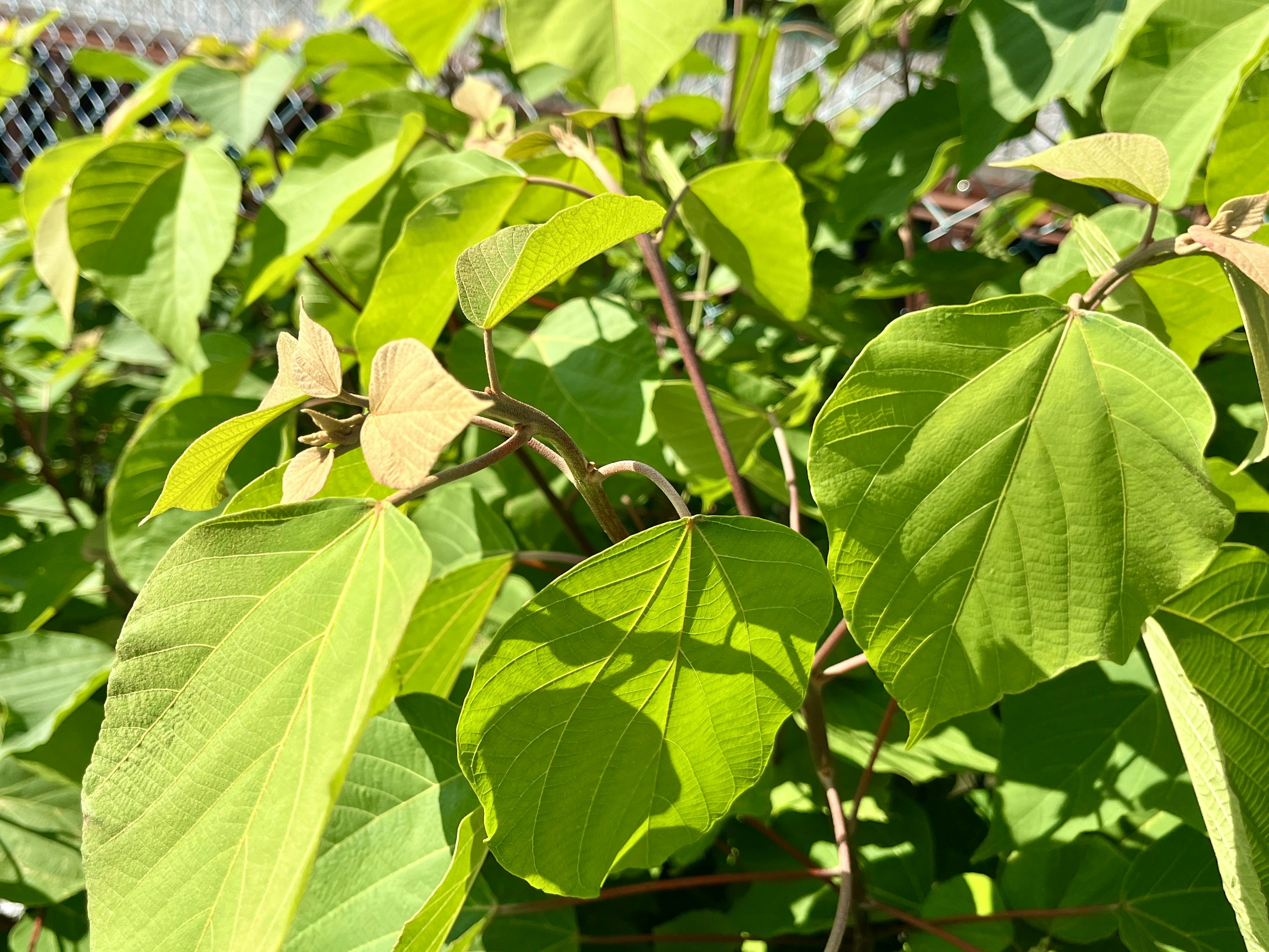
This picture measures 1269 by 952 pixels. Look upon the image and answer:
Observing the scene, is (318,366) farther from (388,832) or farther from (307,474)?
(388,832)

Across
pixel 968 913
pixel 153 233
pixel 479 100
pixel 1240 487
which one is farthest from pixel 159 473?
pixel 1240 487

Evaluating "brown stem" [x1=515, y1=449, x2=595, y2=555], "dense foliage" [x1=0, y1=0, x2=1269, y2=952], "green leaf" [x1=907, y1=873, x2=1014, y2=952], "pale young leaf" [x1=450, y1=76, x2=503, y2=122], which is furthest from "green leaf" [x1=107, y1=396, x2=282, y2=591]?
"green leaf" [x1=907, y1=873, x2=1014, y2=952]

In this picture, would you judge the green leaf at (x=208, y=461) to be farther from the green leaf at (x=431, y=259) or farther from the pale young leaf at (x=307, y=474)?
the green leaf at (x=431, y=259)

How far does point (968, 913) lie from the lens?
25.0 inches

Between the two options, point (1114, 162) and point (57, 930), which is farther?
point (57, 930)

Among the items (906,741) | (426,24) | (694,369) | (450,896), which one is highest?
(426,24)

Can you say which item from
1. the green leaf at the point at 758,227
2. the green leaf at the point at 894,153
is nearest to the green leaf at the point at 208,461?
the green leaf at the point at 758,227

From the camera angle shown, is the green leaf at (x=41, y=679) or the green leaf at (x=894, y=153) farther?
the green leaf at (x=894, y=153)

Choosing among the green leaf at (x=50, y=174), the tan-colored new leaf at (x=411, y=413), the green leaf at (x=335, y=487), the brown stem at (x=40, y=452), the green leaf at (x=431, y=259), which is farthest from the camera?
the brown stem at (x=40, y=452)

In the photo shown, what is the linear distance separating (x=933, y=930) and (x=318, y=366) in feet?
1.76

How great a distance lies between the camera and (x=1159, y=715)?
602 millimetres

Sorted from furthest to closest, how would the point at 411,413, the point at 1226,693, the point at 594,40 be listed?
the point at 594,40
the point at 1226,693
the point at 411,413

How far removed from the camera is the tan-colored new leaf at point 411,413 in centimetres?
32

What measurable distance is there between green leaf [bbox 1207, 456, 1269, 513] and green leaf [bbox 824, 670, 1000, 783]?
234 millimetres
